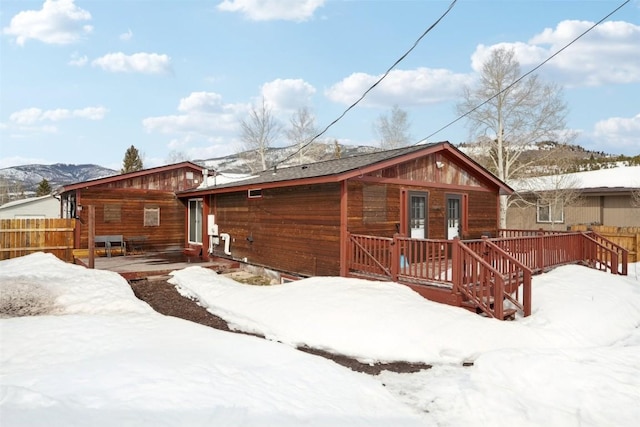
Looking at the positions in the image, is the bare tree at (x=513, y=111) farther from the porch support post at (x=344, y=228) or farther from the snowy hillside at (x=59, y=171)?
the snowy hillside at (x=59, y=171)

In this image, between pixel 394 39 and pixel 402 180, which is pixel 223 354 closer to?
pixel 402 180

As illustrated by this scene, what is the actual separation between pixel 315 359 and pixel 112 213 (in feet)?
42.8

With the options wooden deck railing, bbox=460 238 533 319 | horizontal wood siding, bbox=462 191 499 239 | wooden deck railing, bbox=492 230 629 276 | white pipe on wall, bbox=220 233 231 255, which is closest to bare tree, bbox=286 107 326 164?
white pipe on wall, bbox=220 233 231 255

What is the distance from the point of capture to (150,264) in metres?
11.8

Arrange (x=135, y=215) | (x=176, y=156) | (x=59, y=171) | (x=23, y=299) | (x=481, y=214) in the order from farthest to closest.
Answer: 1. (x=59, y=171)
2. (x=176, y=156)
3. (x=135, y=215)
4. (x=481, y=214)
5. (x=23, y=299)

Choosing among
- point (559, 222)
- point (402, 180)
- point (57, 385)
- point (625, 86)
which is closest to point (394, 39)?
point (402, 180)

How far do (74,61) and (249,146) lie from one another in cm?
3401

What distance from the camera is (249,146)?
4312cm

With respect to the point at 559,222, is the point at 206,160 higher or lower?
higher

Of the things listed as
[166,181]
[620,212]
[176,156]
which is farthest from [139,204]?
[176,156]

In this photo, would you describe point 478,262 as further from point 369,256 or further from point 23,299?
point 23,299

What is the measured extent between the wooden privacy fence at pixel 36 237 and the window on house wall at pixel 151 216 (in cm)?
256

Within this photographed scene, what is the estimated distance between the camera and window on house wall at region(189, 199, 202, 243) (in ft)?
51.3

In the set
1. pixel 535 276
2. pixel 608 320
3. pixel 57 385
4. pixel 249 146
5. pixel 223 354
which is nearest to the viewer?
pixel 57 385
